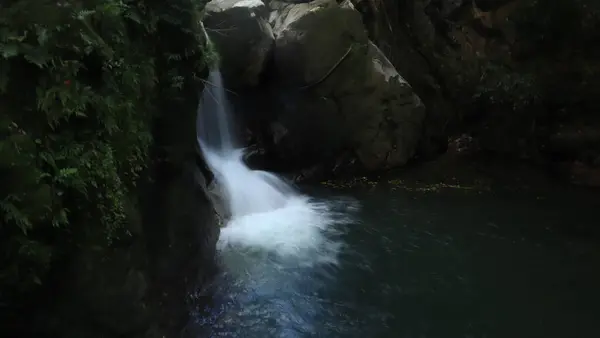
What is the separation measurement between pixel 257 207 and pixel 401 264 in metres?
3.87

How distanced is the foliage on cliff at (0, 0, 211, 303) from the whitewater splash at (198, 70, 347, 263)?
2893mm

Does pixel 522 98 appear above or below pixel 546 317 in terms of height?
above

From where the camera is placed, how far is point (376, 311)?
21.5ft

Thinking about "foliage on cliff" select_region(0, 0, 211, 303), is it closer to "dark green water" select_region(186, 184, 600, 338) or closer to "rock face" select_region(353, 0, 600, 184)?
"dark green water" select_region(186, 184, 600, 338)

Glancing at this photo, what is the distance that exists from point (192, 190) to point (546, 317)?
509cm

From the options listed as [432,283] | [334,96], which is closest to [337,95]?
[334,96]

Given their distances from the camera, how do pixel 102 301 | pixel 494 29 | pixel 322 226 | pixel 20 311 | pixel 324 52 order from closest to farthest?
1. pixel 20 311
2. pixel 102 301
3. pixel 322 226
4. pixel 324 52
5. pixel 494 29

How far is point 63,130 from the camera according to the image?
13.1ft

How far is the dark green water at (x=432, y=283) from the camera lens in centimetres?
615

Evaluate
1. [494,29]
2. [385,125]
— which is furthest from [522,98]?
[385,125]

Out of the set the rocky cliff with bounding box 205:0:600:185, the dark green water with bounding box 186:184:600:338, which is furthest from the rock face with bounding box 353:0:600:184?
the dark green water with bounding box 186:184:600:338

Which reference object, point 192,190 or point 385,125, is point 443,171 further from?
point 192,190

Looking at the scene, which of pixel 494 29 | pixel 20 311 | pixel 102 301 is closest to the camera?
pixel 20 311

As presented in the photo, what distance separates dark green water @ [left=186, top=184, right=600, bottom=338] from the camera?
6152 mm
